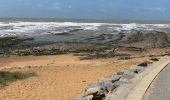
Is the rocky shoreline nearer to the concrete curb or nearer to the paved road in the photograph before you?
the concrete curb

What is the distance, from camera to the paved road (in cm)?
1103

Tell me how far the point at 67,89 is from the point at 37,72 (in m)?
5.42

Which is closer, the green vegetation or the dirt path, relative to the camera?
the dirt path

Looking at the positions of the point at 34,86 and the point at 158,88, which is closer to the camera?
the point at 158,88

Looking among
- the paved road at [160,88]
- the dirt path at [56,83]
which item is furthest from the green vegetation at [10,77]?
the paved road at [160,88]

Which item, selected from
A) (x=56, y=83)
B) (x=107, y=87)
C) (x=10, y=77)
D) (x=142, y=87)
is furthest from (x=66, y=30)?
(x=142, y=87)

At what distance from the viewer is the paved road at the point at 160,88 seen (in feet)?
36.2

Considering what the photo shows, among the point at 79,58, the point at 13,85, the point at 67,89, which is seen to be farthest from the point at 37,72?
the point at 79,58

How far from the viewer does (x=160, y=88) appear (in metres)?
12.4

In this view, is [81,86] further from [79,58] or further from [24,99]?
[79,58]

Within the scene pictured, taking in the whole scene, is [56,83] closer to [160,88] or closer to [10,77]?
[10,77]

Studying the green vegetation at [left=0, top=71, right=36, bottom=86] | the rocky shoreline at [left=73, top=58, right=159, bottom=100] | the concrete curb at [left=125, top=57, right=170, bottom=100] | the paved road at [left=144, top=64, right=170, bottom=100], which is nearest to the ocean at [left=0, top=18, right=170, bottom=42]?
the green vegetation at [left=0, top=71, right=36, bottom=86]

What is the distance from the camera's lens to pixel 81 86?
1611 cm

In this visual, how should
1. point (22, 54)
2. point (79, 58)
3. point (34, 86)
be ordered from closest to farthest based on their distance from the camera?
point (34, 86) → point (79, 58) → point (22, 54)
